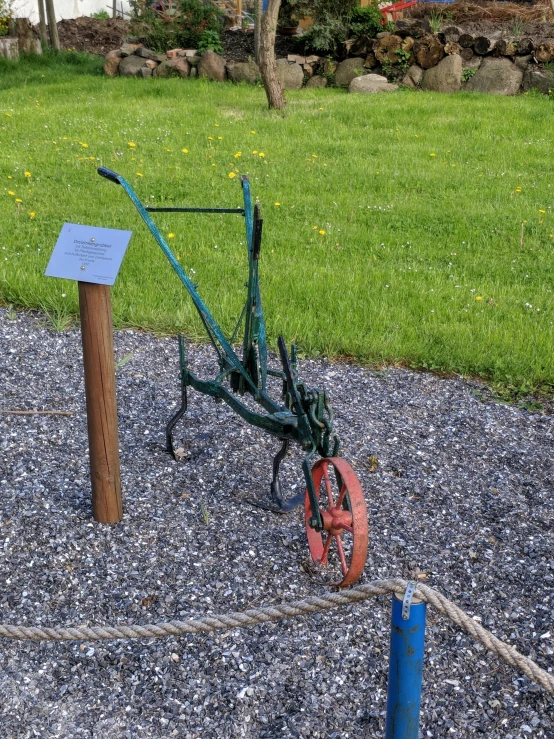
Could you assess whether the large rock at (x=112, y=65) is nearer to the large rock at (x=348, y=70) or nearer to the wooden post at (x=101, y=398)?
the large rock at (x=348, y=70)

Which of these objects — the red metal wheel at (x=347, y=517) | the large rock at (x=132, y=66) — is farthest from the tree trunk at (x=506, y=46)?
the red metal wheel at (x=347, y=517)

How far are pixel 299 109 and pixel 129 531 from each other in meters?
8.44

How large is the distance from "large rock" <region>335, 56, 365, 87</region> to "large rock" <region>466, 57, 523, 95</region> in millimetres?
1780

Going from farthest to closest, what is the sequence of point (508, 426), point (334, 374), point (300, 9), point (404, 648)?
point (300, 9) < point (334, 374) < point (508, 426) < point (404, 648)

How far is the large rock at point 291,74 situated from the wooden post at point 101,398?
33.5 feet

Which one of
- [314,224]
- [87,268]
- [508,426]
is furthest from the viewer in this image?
[314,224]

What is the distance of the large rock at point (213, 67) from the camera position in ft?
39.8

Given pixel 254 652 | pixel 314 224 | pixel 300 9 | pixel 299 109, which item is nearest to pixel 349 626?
pixel 254 652

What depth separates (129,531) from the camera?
3027 mm

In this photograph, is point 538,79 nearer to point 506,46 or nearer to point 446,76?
point 506,46

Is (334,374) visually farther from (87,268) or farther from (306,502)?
(87,268)

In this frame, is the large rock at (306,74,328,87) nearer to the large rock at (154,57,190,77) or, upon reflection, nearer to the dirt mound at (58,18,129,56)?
the large rock at (154,57,190,77)

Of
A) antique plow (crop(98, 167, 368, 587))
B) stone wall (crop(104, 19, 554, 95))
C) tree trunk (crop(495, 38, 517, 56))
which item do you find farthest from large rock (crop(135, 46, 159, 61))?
antique plow (crop(98, 167, 368, 587))

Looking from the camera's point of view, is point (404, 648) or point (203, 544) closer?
point (404, 648)
